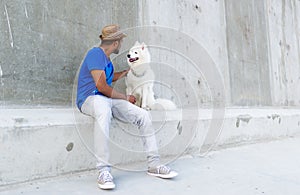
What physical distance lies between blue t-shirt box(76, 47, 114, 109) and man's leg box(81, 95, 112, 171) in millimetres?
69

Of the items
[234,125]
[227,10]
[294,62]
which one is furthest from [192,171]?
[294,62]

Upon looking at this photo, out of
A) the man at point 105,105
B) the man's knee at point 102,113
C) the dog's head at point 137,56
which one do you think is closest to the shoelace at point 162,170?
the man at point 105,105

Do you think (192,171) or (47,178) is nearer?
(47,178)

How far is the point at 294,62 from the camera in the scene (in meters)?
6.53

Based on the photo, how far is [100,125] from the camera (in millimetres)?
2166

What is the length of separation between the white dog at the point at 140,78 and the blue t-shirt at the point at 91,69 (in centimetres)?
49

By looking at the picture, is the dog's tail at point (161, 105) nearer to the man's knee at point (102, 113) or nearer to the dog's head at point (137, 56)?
the dog's head at point (137, 56)

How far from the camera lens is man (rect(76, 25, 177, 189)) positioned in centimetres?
216

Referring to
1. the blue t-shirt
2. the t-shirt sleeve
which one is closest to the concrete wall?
the blue t-shirt

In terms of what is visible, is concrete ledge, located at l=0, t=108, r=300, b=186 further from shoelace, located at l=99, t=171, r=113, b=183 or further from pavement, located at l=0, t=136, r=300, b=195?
shoelace, located at l=99, t=171, r=113, b=183

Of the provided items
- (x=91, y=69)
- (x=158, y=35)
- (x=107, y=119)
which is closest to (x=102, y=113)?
(x=107, y=119)

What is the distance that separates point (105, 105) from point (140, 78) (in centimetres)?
77

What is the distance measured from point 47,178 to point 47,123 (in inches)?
15.2

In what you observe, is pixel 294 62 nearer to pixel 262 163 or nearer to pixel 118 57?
pixel 262 163
